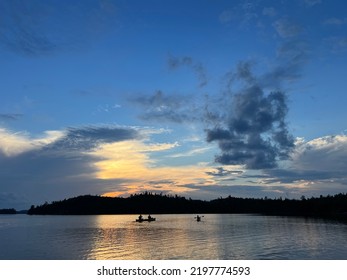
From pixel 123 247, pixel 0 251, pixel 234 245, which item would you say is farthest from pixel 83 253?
pixel 234 245

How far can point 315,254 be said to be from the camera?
67.4m

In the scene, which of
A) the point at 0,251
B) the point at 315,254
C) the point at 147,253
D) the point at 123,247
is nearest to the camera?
the point at 315,254

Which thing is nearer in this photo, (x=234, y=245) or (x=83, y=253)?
(x=83, y=253)
